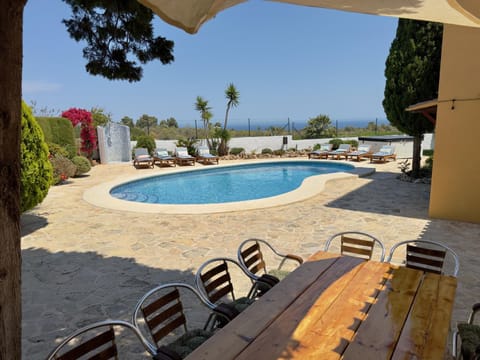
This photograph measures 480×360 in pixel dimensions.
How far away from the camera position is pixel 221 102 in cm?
2136

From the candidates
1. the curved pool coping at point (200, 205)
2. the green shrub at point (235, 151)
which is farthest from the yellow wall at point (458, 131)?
the green shrub at point (235, 151)

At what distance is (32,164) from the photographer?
236 inches

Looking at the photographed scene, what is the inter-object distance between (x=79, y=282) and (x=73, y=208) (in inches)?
178

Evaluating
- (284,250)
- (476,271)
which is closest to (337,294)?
(284,250)

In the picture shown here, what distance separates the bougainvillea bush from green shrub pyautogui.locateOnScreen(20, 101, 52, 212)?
9.23 meters

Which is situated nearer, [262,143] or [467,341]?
[467,341]

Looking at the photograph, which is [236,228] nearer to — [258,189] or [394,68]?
[258,189]

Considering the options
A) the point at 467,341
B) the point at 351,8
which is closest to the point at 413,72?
the point at 351,8

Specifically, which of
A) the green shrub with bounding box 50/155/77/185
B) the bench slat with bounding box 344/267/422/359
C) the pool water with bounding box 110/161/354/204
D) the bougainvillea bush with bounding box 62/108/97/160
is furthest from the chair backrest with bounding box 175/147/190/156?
the bench slat with bounding box 344/267/422/359

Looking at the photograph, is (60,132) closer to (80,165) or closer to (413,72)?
(80,165)

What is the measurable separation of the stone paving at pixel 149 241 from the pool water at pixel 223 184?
2.78 meters

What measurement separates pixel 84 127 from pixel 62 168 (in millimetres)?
3834

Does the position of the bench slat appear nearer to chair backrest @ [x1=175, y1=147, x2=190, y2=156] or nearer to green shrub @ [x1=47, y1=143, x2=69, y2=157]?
green shrub @ [x1=47, y1=143, x2=69, y2=157]

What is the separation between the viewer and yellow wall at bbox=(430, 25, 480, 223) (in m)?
6.00
